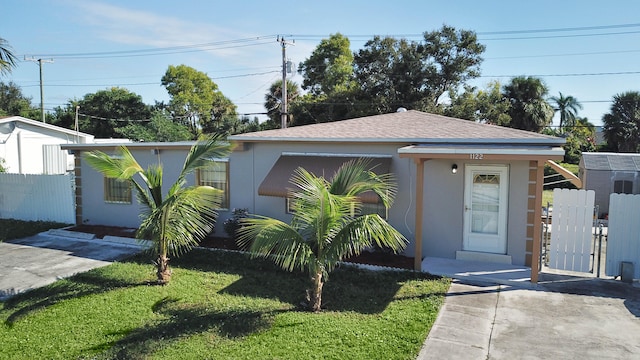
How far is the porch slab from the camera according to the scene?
32.1ft

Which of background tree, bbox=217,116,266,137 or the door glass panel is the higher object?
background tree, bbox=217,116,266,137

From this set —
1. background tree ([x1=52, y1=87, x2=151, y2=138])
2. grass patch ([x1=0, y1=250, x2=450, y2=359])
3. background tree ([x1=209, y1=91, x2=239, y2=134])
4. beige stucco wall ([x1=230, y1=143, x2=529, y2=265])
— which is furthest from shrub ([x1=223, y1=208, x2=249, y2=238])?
background tree ([x1=52, y1=87, x2=151, y2=138])

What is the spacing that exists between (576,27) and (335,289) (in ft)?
94.1

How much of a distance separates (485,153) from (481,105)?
87.9ft

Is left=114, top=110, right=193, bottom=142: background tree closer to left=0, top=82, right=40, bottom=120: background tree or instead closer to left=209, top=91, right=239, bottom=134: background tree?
left=209, top=91, right=239, bottom=134: background tree

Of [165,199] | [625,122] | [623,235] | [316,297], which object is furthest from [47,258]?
[625,122]

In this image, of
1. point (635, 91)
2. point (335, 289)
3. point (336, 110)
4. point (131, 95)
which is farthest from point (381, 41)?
point (335, 289)

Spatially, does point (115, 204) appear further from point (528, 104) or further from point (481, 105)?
point (528, 104)

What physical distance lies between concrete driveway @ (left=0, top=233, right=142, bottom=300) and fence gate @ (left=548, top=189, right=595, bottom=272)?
36.6 ft

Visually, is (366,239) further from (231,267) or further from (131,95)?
(131,95)

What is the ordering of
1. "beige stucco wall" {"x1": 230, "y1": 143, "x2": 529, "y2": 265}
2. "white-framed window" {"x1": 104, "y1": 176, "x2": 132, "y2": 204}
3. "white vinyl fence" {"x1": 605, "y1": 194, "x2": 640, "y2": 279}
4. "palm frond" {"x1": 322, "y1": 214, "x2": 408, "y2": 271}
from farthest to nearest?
1. "white-framed window" {"x1": 104, "y1": 176, "x2": 132, "y2": 204}
2. "beige stucco wall" {"x1": 230, "y1": 143, "x2": 529, "y2": 265}
3. "white vinyl fence" {"x1": 605, "y1": 194, "x2": 640, "y2": 279}
4. "palm frond" {"x1": 322, "y1": 214, "x2": 408, "y2": 271}

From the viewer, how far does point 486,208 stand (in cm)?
1130

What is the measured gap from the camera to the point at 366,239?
762 centimetres

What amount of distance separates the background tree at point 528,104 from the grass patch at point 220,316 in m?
26.2
